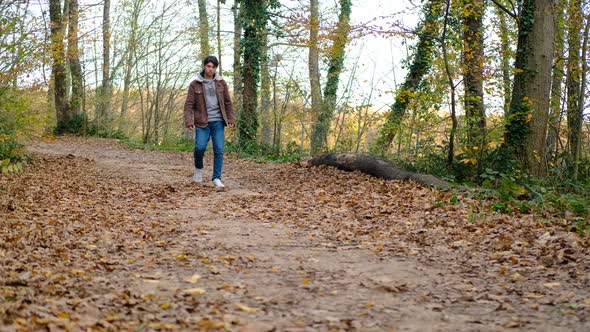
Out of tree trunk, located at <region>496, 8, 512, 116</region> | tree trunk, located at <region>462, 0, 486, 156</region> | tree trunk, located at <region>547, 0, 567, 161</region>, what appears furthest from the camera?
tree trunk, located at <region>547, 0, 567, 161</region>

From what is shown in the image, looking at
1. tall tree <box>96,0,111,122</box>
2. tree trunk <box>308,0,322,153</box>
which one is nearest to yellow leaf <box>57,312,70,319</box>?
tree trunk <box>308,0,322,153</box>

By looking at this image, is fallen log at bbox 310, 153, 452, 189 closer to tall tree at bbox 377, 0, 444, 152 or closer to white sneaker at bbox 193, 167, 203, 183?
tall tree at bbox 377, 0, 444, 152

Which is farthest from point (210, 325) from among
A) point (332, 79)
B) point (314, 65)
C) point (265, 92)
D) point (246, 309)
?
point (314, 65)

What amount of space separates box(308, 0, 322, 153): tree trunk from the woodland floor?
22.7 ft

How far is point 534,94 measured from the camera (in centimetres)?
1012

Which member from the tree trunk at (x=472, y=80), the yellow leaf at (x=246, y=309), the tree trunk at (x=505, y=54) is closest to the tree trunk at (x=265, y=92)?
the tree trunk at (x=505, y=54)

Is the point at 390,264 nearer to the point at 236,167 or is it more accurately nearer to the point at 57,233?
the point at 57,233

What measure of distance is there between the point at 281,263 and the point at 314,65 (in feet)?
52.1

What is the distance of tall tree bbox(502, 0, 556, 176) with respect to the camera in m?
10.1

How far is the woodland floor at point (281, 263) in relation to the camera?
11.4 ft

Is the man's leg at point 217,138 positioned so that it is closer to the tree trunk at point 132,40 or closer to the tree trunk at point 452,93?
the tree trunk at point 452,93

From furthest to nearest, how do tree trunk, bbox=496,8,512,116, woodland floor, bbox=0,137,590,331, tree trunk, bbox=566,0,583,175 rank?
tree trunk, bbox=566,0,583,175 → tree trunk, bbox=496,8,512,116 → woodland floor, bbox=0,137,590,331

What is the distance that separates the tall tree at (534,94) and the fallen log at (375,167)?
1.85 metres

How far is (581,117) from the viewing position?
12.1m
